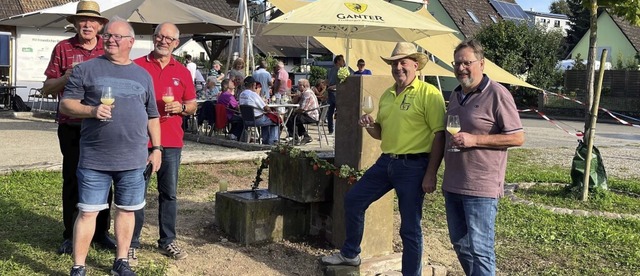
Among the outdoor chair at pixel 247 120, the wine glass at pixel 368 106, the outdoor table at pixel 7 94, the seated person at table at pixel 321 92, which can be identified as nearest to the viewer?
the wine glass at pixel 368 106

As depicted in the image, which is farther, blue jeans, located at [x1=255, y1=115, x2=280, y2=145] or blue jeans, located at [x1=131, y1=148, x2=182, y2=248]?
blue jeans, located at [x1=255, y1=115, x2=280, y2=145]

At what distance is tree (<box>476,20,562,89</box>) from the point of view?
30234 mm

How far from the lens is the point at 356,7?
10.1m

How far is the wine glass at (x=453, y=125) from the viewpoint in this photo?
12.7 feet

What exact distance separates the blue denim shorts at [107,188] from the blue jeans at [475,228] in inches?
78.1

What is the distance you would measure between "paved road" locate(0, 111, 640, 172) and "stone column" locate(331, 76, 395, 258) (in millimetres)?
4319

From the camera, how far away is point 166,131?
4.99 m

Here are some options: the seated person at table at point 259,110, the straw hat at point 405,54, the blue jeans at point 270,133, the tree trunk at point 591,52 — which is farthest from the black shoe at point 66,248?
the blue jeans at point 270,133

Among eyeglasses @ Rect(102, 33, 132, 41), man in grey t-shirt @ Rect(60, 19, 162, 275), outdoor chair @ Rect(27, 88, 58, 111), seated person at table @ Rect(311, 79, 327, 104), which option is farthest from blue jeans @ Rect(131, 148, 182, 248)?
outdoor chair @ Rect(27, 88, 58, 111)

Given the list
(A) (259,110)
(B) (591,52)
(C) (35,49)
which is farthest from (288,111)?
(C) (35,49)

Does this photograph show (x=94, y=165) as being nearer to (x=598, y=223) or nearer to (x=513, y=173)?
(x=598, y=223)

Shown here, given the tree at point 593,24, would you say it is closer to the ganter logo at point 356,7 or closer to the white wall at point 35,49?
the ganter logo at point 356,7

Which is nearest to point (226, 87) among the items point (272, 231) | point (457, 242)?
point (272, 231)

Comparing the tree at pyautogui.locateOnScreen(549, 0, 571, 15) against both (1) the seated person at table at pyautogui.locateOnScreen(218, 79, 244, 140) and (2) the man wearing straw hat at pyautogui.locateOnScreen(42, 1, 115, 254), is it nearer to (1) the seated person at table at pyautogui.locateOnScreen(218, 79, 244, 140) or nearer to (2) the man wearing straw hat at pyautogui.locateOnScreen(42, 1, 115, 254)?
(1) the seated person at table at pyautogui.locateOnScreen(218, 79, 244, 140)
